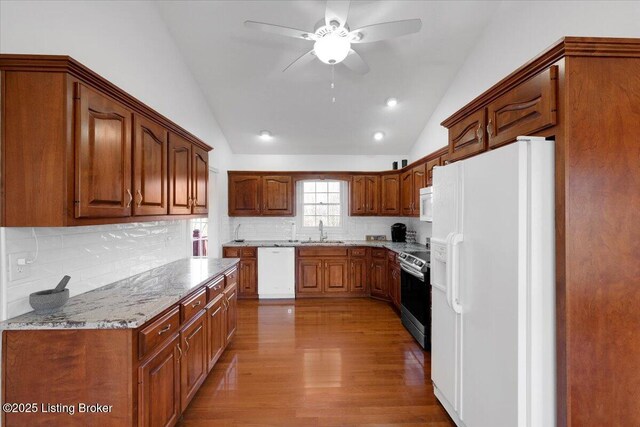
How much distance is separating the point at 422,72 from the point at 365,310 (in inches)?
132

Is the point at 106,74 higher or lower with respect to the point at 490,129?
higher

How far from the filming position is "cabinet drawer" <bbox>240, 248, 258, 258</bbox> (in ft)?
16.7

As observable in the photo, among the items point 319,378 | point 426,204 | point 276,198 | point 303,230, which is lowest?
point 319,378

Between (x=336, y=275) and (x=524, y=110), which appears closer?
(x=524, y=110)

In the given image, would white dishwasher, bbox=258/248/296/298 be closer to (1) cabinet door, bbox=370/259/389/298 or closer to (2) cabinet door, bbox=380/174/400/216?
(1) cabinet door, bbox=370/259/389/298

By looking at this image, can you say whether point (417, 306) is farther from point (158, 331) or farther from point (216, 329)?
point (158, 331)

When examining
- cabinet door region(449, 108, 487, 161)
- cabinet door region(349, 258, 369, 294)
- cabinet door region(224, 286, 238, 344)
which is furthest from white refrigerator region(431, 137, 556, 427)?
cabinet door region(349, 258, 369, 294)

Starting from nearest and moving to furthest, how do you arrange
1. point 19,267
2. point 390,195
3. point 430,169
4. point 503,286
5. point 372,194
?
1. point 503,286
2. point 19,267
3. point 430,169
4. point 390,195
5. point 372,194

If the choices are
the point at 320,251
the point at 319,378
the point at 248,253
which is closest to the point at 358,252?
the point at 320,251

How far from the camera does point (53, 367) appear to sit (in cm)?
150

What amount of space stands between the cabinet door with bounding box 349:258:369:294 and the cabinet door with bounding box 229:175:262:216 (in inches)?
76.6

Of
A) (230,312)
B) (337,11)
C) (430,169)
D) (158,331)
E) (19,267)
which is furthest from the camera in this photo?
(430,169)

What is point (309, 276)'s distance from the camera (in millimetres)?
5102

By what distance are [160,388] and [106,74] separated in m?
2.23
